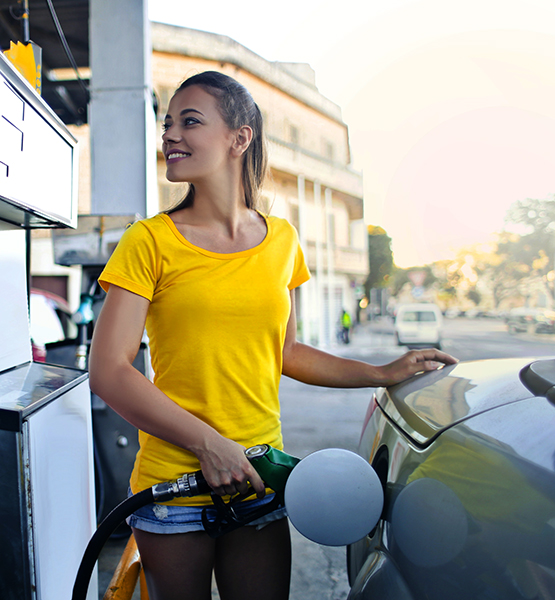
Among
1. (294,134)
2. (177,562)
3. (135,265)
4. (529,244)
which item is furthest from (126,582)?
(529,244)

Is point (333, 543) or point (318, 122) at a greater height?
point (318, 122)

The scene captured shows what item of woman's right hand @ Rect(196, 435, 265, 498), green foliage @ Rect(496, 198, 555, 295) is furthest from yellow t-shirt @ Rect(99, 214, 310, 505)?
green foliage @ Rect(496, 198, 555, 295)

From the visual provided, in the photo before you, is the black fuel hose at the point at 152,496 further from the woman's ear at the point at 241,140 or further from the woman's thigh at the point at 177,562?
the woman's ear at the point at 241,140

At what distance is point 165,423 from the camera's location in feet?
3.21

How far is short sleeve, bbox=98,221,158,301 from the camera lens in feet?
3.33

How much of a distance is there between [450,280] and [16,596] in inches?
2412

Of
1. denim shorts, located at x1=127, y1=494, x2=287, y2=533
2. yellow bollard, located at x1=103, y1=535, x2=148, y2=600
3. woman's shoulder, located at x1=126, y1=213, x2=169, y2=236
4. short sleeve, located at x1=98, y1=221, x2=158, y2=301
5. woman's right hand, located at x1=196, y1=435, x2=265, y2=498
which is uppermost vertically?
woman's shoulder, located at x1=126, y1=213, x2=169, y2=236

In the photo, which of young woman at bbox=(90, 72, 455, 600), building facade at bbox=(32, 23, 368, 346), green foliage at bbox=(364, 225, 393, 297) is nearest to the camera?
→ young woman at bbox=(90, 72, 455, 600)

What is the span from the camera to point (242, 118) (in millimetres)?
1251

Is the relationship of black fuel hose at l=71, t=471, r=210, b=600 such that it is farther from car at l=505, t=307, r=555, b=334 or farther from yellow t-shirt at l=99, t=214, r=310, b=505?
car at l=505, t=307, r=555, b=334

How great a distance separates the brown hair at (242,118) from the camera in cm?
121

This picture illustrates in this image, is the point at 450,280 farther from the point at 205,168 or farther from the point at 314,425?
the point at 205,168

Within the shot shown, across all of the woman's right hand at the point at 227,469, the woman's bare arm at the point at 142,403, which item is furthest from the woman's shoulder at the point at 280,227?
the woman's right hand at the point at 227,469

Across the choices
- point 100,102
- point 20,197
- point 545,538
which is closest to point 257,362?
point 545,538
